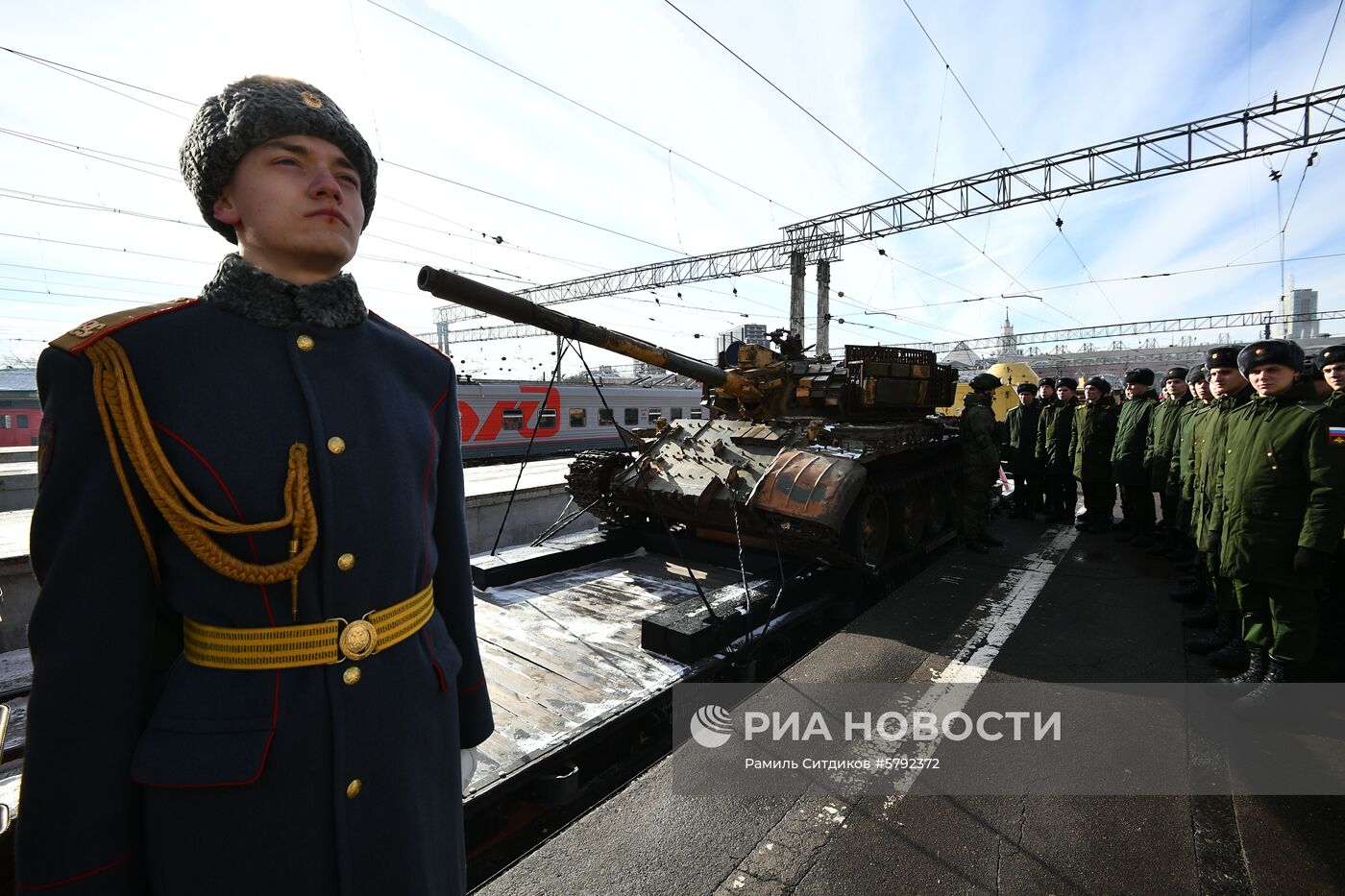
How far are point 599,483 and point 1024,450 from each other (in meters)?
7.10

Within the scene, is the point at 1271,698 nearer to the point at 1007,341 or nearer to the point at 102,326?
the point at 102,326

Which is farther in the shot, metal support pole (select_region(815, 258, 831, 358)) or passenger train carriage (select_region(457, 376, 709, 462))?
metal support pole (select_region(815, 258, 831, 358))

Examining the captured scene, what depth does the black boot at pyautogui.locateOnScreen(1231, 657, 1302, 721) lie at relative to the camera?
378 cm

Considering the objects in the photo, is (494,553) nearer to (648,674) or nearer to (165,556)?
(648,674)

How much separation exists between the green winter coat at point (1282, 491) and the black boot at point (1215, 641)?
946 millimetres

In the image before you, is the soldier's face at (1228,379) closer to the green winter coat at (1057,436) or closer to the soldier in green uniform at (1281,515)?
the soldier in green uniform at (1281,515)

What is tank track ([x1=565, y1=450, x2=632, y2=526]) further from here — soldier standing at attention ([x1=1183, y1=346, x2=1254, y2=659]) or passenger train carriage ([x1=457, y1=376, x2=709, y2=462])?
soldier standing at attention ([x1=1183, y1=346, x2=1254, y2=659])

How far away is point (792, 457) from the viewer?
6.11 metres

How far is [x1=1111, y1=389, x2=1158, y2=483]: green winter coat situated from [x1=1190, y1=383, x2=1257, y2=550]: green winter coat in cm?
321

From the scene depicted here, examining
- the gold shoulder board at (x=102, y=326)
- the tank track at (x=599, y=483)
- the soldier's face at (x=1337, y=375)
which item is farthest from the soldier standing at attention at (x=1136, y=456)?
the gold shoulder board at (x=102, y=326)

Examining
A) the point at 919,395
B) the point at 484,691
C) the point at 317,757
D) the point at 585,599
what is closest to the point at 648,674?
the point at 585,599

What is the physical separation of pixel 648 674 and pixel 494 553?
2832mm

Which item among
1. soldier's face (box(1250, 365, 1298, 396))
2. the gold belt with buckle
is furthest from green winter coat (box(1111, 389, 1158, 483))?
the gold belt with buckle

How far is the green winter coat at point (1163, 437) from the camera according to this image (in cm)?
745
